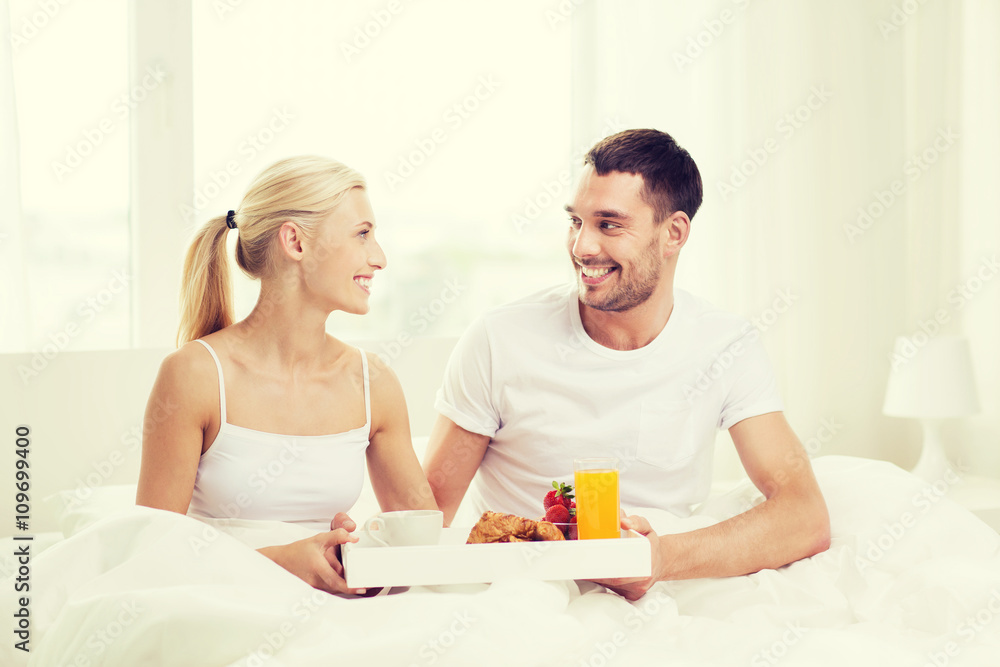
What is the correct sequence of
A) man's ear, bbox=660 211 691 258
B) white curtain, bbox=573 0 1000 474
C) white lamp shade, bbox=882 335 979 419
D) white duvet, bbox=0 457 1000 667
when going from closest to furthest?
white duvet, bbox=0 457 1000 667 < man's ear, bbox=660 211 691 258 < white lamp shade, bbox=882 335 979 419 < white curtain, bbox=573 0 1000 474

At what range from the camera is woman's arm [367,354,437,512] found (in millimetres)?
1660

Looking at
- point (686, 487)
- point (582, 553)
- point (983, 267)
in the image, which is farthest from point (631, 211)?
point (983, 267)

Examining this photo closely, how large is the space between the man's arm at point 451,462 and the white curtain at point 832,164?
55.2 inches

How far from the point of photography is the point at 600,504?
134cm

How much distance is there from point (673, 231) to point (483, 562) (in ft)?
2.99

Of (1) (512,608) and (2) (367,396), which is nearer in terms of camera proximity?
(1) (512,608)

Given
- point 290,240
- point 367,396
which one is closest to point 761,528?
point 367,396

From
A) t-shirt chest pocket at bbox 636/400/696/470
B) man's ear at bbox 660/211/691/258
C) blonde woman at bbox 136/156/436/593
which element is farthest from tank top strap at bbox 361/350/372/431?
man's ear at bbox 660/211/691/258

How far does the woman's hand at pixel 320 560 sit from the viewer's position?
131 cm

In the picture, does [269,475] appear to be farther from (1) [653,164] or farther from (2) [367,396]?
(1) [653,164]

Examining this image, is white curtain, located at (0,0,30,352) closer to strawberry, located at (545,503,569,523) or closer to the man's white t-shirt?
the man's white t-shirt

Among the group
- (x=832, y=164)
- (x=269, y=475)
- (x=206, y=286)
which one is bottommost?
(x=269, y=475)

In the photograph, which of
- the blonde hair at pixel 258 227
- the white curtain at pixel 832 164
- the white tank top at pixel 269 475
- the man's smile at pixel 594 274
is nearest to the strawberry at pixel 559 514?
the white tank top at pixel 269 475

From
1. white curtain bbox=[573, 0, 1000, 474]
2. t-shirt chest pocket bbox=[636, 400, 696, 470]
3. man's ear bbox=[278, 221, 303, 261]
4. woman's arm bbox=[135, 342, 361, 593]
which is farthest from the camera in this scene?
white curtain bbox=[573, 0, 1000, 474]
